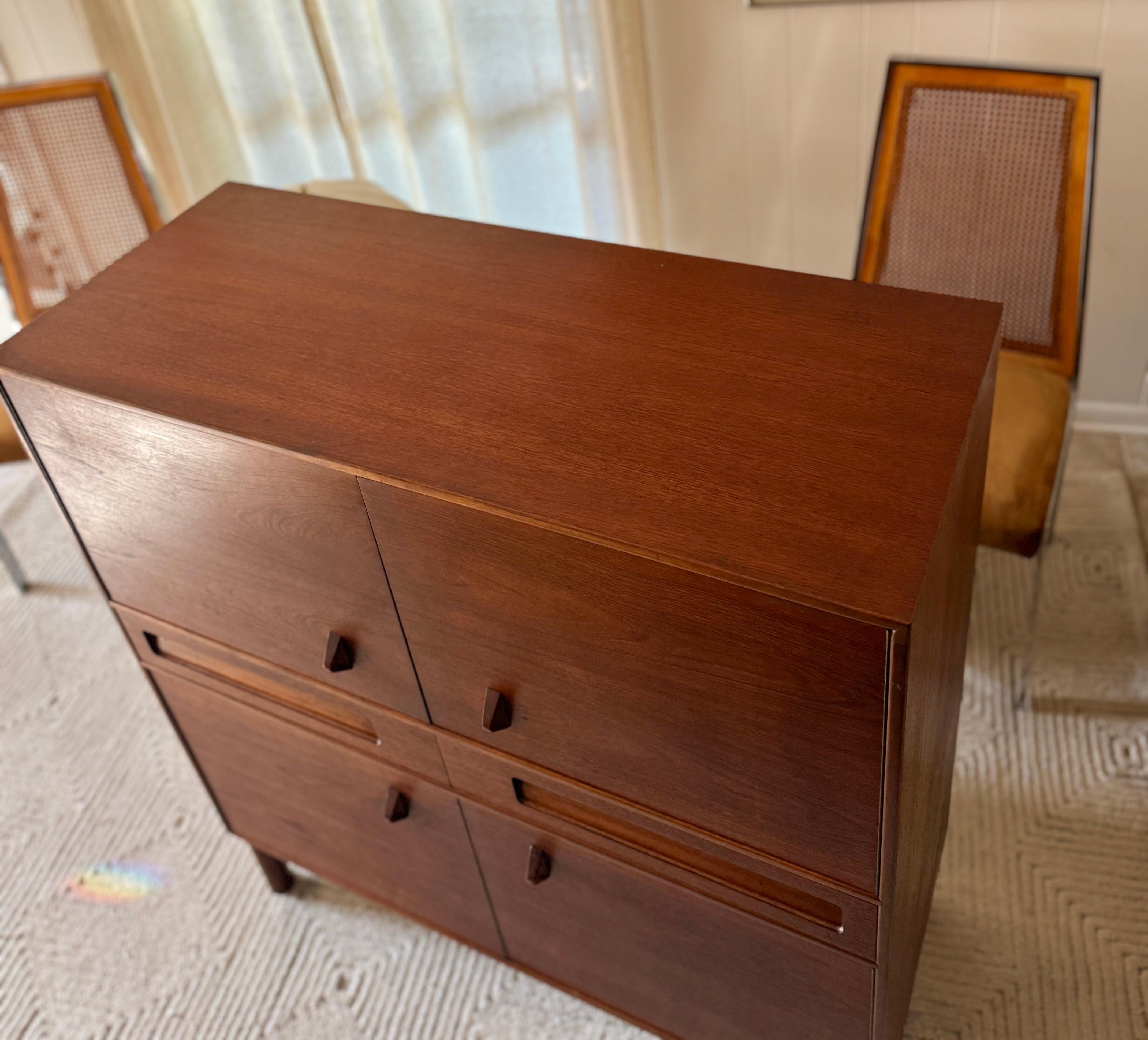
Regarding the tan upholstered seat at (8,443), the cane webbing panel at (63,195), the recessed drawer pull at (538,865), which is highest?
the cane webbing panel at (63,195)

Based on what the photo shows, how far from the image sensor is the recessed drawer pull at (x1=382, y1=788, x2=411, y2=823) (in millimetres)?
1184

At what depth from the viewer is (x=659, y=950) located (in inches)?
44.5

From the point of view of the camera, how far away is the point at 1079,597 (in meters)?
1.84

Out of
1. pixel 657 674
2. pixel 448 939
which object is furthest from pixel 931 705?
pixel 448 939

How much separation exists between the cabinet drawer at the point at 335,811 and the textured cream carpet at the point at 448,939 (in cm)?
17

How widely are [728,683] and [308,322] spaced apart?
0.49m

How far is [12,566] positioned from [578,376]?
1707 mm

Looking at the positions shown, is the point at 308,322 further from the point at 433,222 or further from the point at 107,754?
the point at 107,754

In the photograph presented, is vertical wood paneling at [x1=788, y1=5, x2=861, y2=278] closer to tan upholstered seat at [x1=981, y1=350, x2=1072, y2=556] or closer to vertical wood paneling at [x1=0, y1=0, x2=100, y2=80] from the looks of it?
tan upholstered seat at [x1=981, y1=350, x2=1072, y2=556]

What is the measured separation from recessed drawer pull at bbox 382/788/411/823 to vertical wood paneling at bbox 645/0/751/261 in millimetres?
1434

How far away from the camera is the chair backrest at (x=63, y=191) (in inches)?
77.7

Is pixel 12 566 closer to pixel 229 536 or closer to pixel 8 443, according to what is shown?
pixel 8 443

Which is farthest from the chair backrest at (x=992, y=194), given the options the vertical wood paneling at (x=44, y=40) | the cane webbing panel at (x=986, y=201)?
the vertical wood paneling at (x=44, y=40)

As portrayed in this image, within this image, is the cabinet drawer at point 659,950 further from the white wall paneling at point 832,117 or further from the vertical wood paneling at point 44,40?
the vertical wood paneling at point 44,40
